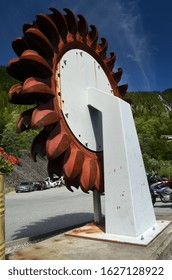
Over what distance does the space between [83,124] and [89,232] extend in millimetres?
1725

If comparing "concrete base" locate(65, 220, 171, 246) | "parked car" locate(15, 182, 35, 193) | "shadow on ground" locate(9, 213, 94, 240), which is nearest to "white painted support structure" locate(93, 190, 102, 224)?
"concrete base" locate(65, 220, 171, 246)

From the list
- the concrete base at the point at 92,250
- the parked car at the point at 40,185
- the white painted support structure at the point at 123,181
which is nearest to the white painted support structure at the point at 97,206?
the white painted support structure at the point at 123,181

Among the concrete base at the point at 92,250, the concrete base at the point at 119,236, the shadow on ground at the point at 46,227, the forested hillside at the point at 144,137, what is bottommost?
the shadow on ground at the point at 46,227

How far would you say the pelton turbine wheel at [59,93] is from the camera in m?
4.07

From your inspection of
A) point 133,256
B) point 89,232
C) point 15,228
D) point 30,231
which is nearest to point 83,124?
point 89,232

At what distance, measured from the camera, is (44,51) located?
4.31m

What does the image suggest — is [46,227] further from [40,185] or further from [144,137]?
[144,137]

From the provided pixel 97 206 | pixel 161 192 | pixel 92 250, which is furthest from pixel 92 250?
pixel 161 192

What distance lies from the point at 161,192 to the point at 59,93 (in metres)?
8.12

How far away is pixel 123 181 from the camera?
4.54 m

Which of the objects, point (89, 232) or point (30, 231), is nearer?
point (89, 232)

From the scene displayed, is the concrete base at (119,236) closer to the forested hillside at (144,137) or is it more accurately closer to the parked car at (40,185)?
the forested hillside at (144,137)

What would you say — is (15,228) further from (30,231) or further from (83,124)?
(83,124)

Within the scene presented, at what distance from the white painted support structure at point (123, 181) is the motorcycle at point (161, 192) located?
21.1 ft
